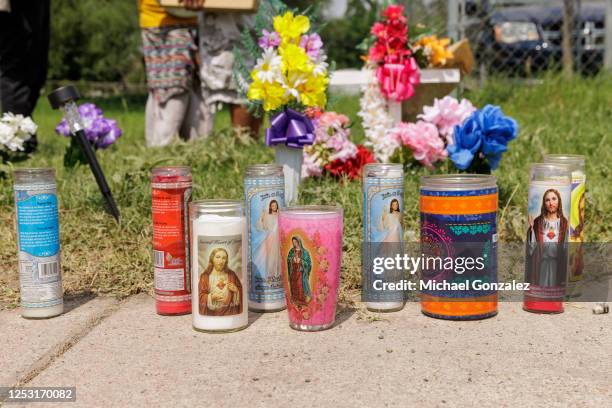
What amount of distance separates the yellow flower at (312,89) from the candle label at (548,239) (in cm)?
90

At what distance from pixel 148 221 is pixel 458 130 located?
1.36 meters

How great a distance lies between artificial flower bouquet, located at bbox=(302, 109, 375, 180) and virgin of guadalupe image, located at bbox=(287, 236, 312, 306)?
1.41 metres

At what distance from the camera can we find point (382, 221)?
2.45 metres

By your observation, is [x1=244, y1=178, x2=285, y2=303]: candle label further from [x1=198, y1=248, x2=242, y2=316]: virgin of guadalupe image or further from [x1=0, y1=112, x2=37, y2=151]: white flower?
[x1=0, y1=112, x2=37, y2=151]: white flower

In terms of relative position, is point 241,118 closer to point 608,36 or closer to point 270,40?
point 270,40

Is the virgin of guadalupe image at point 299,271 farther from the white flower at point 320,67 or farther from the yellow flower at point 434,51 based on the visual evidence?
the yellow flower at point 434,51

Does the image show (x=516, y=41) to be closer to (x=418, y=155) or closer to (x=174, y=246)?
(x=418, y=155)

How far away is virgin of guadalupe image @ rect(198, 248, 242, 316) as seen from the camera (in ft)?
7.37

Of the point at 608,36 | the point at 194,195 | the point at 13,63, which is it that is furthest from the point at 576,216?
the point at 608,36

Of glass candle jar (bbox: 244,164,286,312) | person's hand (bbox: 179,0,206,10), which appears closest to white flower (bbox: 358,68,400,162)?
person's hand (bbox: 179,0,206,10)

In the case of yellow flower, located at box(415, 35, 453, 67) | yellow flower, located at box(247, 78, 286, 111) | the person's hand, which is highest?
the person's hand

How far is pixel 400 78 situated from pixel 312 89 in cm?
95

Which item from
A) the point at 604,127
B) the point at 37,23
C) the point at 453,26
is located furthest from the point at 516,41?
the point at 37,23

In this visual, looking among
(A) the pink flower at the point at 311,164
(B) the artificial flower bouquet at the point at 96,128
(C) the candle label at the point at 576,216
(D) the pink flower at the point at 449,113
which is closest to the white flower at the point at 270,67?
(A) the pink flower at the point at 311,164
